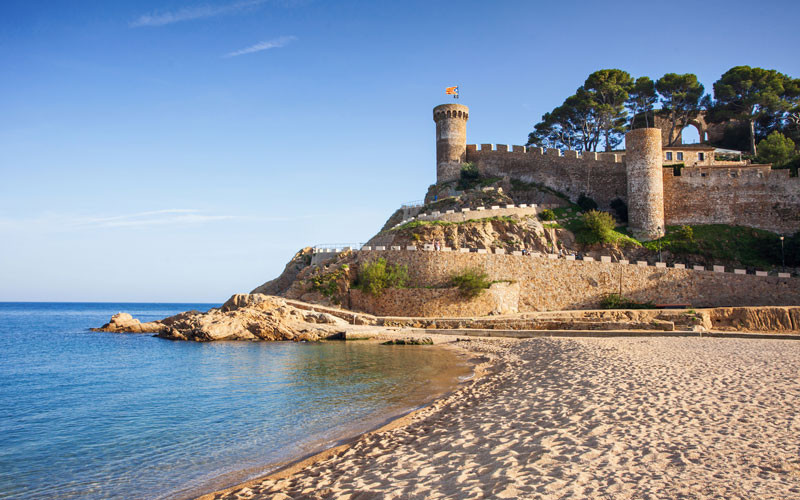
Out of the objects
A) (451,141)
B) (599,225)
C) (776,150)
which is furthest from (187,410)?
(776,150)

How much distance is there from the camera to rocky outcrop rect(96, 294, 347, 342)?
90.0 feet

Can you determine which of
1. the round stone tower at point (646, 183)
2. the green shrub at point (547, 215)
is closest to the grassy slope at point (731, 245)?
the round stone tower at point (646, 183)

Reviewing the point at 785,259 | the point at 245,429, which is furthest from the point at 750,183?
the point at 245,429

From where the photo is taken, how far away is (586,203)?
127 feet

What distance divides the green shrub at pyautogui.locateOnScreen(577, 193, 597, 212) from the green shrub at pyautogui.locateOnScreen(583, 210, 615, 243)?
3.38m

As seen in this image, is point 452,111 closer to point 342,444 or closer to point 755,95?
point 755,95

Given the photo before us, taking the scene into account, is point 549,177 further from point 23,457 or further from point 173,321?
point 23,457

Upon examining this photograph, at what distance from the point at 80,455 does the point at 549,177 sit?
38.5 m

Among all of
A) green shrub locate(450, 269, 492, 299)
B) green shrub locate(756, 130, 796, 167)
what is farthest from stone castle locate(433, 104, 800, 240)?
green shrub locate(450, 269, 492, 299)

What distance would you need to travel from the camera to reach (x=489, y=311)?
28.7m

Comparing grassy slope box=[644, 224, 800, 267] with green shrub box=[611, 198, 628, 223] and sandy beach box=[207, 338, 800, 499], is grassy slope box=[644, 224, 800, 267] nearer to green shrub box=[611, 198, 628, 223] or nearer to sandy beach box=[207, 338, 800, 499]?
green shrub box=[611, 198, 628, 223]

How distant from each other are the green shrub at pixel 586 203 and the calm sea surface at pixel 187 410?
22.0 meters

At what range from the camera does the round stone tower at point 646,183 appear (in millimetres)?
34969

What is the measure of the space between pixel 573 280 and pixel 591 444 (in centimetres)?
2424
